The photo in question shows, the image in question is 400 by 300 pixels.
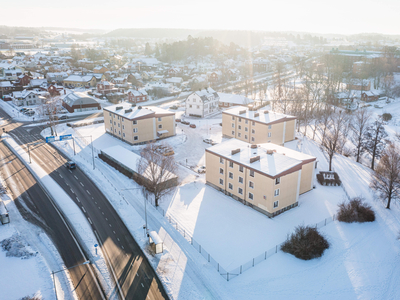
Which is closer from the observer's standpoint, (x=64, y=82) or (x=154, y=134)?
(x=154, y=134)

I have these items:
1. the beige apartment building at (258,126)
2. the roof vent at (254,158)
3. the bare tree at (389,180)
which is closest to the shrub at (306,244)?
the roof vent at (254,158)

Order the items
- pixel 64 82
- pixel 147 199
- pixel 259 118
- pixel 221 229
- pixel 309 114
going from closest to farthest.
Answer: pixel 221 229 → pixel 147 199 → pixel 259 118 → pixel 309 114 → pixel 64 82

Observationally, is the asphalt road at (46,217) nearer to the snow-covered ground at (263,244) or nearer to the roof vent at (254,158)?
the snow-covered ground at (263,244)

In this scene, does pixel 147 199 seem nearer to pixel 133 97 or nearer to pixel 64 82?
pixel 133 97

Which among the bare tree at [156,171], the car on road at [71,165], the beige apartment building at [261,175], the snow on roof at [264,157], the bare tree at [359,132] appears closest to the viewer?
the beige apartment building at [261,175]

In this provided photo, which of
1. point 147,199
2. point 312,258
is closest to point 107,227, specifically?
point 147,199

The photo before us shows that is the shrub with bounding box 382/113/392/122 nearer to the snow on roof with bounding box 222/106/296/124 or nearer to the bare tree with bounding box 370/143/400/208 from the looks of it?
the snow on roof with bounding box 222/106/296/124
